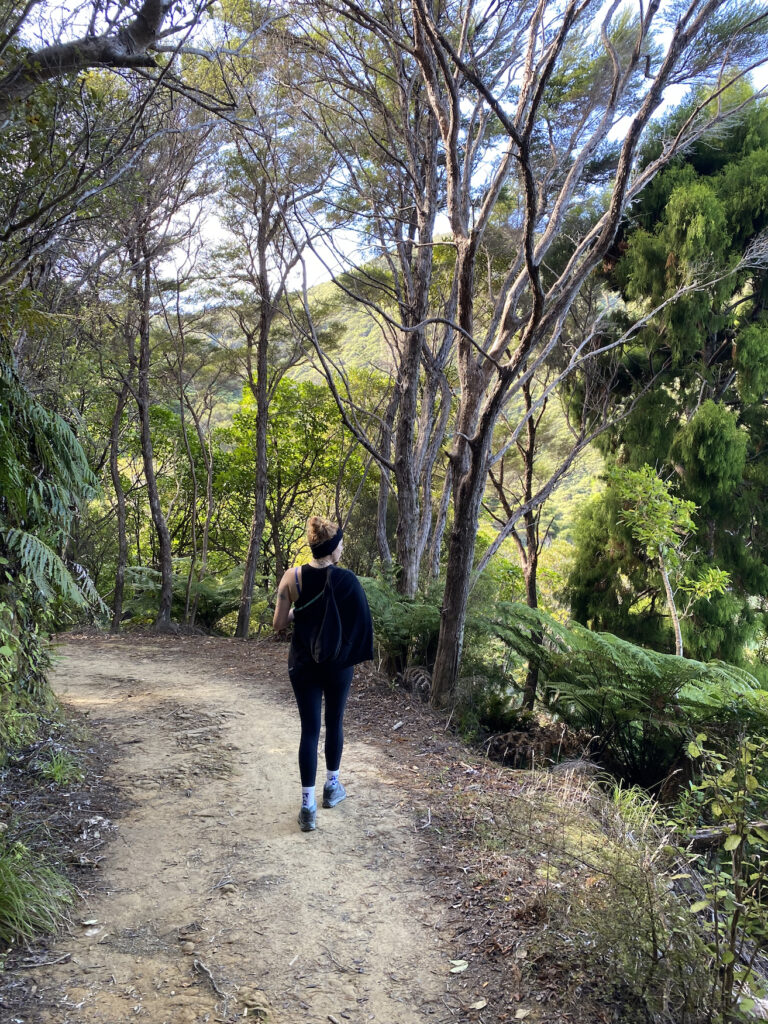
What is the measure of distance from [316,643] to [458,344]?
3.57 metres

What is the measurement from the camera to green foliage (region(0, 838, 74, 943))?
2464 millimetres

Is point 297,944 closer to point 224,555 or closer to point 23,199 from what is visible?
point 23,199

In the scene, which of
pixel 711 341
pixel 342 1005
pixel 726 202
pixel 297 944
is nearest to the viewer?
pixel 342 1005

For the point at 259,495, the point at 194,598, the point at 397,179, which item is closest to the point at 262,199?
the point at 397,179

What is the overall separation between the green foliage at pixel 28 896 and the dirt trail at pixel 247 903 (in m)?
0.11

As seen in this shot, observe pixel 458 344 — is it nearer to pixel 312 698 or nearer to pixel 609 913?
pixel 312 698

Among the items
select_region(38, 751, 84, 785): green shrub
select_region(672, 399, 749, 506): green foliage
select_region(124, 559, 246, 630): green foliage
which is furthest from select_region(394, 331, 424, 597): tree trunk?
select_region(124, 559, 246, 630): green foliage

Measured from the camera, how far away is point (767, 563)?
37.8 feet

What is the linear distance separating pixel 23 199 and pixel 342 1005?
460cm

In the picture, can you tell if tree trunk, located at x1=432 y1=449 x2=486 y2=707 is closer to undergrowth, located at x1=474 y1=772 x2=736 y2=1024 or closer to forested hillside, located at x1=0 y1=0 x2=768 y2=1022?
forested hillside, located at x1=0 y1=0 x2=768 y2=1022

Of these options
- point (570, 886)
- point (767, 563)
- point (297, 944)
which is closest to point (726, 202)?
point (767, 563)

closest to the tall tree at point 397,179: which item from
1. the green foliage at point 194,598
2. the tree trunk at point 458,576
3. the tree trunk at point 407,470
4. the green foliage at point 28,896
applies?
the tree trunk at point 407,470

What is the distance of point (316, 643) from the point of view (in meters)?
3.54

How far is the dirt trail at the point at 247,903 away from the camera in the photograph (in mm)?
2293
